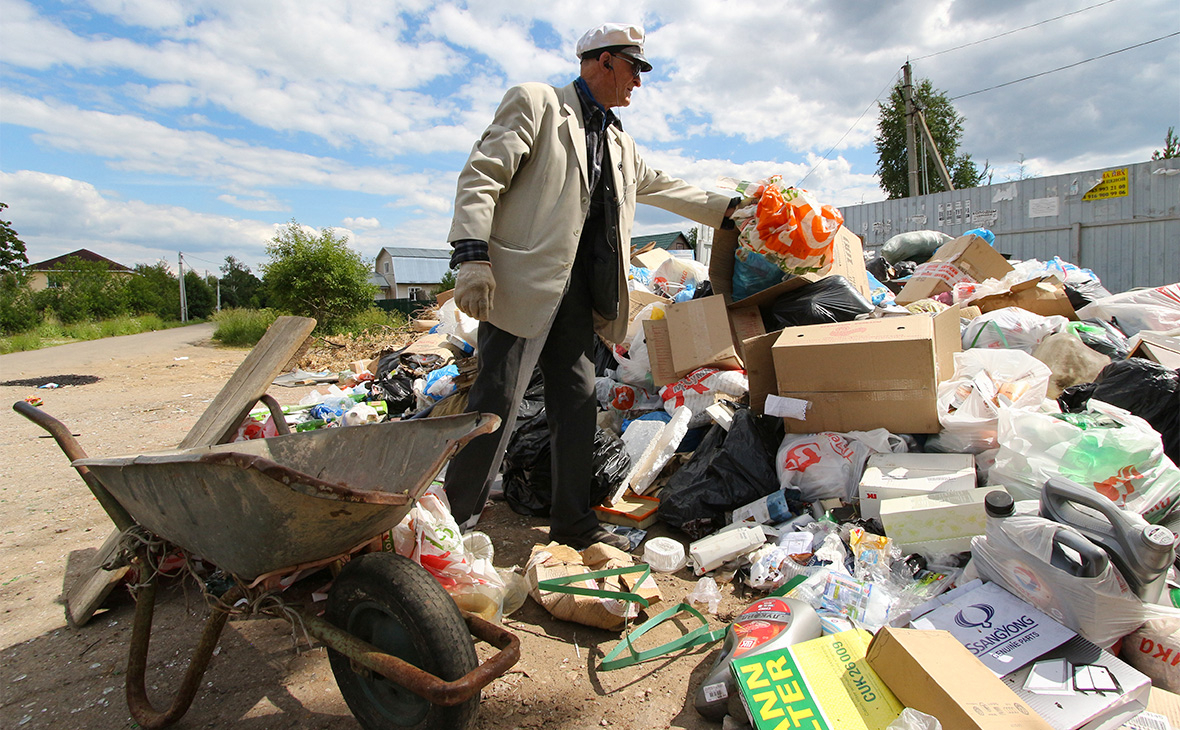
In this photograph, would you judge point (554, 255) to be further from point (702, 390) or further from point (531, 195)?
point (702, 390)

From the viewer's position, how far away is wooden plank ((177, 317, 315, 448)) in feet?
6.25

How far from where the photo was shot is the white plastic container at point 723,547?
2.12 m

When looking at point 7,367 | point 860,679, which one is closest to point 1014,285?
point 860,679

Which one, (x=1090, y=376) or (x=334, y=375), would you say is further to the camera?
(x=334, y=375)

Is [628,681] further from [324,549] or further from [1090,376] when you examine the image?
[1090,376]

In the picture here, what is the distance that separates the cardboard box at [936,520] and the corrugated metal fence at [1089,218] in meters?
10.3

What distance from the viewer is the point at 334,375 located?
26.2 ft

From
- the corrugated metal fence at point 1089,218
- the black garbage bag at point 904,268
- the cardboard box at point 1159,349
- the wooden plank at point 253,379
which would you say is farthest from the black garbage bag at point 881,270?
the corrugated metal fence at point 1089,218

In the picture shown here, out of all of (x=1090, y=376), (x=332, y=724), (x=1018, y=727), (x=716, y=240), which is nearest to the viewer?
(x=1018, y=727)

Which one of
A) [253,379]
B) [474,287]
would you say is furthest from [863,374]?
[253,379]

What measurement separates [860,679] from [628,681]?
1.92ft

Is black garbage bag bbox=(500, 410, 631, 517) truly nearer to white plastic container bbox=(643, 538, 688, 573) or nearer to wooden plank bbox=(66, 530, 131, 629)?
white plastic container bbox=(643, 538, 688, 573)

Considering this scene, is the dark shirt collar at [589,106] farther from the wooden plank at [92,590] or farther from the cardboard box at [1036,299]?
the cardboard box at [1036,299]

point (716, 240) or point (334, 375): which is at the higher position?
point (716, 240)
